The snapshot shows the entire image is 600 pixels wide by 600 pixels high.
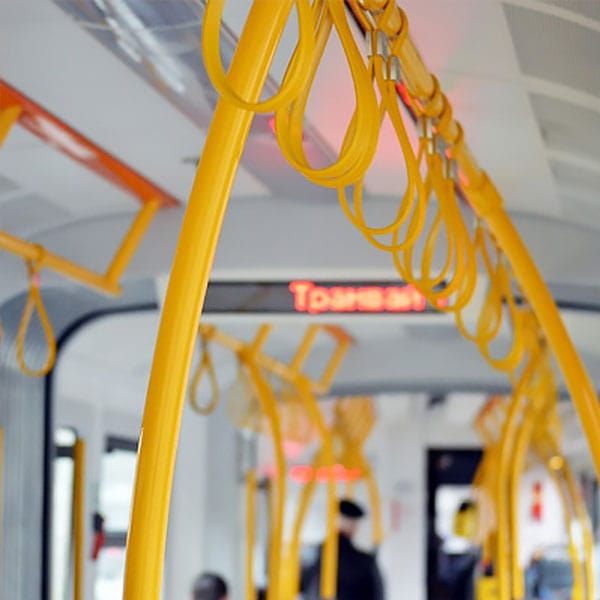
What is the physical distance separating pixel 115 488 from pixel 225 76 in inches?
374

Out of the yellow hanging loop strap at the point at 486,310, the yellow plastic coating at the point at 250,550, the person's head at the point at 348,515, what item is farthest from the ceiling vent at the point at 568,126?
the person's head at the point at 348,515

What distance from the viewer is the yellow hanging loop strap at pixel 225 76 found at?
7.50 feet

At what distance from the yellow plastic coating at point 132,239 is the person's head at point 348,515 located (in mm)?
5819

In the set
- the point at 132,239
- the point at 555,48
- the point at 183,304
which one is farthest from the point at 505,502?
the point at 183,304

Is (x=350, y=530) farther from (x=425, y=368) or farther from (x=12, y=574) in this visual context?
(x=12, y=574)

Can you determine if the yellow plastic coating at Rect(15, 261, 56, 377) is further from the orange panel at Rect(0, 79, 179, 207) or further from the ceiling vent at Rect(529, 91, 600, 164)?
the ceiling vent at Rect(529, 91, 600, 164)

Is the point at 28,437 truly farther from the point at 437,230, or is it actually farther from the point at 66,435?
the point at 437,230

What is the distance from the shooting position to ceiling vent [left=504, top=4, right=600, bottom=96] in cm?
405

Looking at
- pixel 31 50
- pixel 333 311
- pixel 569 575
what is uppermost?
pixel 31 50

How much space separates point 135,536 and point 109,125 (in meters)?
3.35

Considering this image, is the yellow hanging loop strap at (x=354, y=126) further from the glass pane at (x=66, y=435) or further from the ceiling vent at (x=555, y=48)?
the glass pane at (x=66, y=435)

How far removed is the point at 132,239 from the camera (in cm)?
717

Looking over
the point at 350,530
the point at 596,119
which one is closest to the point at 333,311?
the point at 596,119

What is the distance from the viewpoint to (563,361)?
13.8 feet
